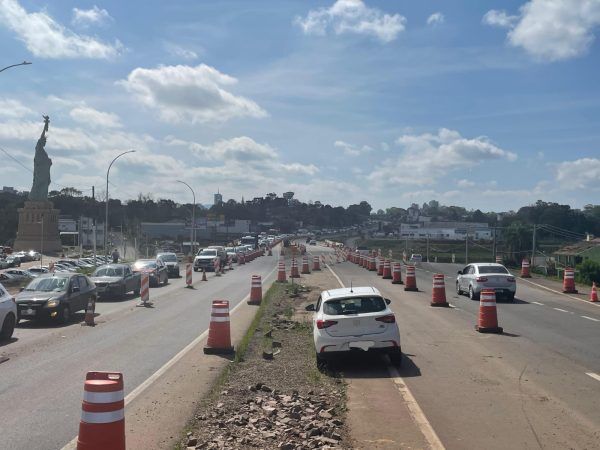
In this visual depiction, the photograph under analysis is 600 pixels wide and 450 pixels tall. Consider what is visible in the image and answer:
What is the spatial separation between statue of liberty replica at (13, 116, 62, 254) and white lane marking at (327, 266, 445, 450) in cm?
7742

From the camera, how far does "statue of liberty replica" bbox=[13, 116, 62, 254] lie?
3258 inches

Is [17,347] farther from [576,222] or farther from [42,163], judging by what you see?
Result: [576,222]

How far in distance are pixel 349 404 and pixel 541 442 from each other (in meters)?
2.73

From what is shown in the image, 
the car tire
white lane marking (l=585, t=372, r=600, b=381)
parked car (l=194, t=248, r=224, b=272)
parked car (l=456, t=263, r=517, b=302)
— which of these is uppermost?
parked car (l=456, t=263, r=517, b=302)

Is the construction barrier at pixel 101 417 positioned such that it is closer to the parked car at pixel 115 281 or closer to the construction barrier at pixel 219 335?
the construction barrier at pixel 219 335

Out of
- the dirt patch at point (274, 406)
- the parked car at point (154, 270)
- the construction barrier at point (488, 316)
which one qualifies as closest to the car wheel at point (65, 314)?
the dirt patch at point (274, 406)

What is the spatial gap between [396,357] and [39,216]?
77870 millimetres

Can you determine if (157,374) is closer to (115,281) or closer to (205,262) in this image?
(115,281)

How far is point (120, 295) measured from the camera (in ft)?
94.2

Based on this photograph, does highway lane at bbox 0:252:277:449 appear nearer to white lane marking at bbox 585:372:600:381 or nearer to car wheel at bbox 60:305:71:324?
car wheel at bbox 60:305:71:324

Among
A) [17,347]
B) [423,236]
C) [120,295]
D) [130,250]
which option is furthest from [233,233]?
[17,347]

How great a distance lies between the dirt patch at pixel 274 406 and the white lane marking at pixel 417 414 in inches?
33.9

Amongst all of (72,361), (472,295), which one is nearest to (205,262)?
(472,295)

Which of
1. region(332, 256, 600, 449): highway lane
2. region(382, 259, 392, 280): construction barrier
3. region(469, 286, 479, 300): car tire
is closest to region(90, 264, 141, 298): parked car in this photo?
region(332, 256, 600, 449): highway lane
